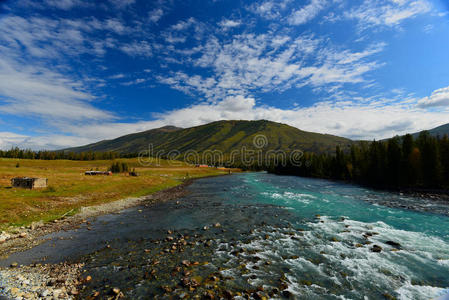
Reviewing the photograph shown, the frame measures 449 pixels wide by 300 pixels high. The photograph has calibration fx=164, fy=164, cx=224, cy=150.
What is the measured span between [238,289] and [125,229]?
17660 millimetres

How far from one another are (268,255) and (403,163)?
81.1 meters

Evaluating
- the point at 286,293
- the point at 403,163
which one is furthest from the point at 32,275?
the point at 403,163

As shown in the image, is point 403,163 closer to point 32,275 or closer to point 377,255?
point 377,255

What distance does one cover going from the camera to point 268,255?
13477 mm

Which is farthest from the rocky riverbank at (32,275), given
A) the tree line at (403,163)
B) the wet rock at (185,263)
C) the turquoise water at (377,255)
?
the tree line at (403,163)

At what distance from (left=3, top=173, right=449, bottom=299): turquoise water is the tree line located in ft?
163

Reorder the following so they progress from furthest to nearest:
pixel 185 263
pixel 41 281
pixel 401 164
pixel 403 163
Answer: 1. pixel 401 164
2. pixel 403 163
3. pixel 185 263
4. pixel 41 281

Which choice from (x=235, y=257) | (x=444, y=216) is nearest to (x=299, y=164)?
(x=444, y=216)

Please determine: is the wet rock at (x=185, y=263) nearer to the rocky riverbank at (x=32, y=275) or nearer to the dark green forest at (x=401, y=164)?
the rocky riverbank at (x=32, y=275)

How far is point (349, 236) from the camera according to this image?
1764cm

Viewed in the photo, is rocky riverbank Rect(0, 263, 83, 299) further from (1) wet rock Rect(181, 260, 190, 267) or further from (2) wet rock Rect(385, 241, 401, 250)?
(2) wet rock Rect(385, 241, 401, 250)

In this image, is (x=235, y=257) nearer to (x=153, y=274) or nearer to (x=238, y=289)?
(x=238, y=289)

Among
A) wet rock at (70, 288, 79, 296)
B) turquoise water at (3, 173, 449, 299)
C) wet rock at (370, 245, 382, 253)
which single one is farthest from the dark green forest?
wet rock at (70, 288, 79, 296)

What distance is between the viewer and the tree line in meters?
55.8
